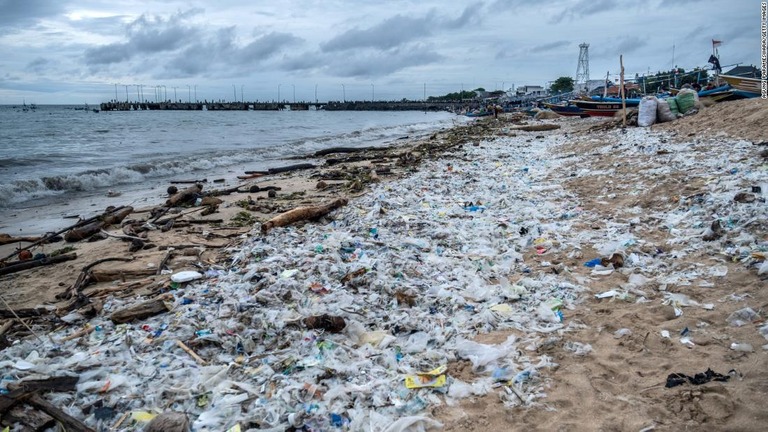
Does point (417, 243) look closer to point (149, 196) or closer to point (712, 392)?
point (712, 392)

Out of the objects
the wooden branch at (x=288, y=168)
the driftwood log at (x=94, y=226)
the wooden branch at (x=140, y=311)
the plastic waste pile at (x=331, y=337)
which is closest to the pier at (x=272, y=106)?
the wooden branch at (x=288, y=168)

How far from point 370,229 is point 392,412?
4.00m

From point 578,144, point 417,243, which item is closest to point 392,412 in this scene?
point 417,243

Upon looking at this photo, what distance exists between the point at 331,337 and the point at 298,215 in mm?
3718

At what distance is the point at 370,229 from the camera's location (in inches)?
263

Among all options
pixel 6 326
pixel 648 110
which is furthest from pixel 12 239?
pixel 648 110

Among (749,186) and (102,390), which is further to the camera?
(749,186)

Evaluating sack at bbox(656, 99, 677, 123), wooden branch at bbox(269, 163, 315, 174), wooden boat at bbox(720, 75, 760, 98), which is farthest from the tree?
wooden branch at bbox(269, 163, 315, 174)

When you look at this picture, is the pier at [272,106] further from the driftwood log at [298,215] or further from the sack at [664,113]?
the driftwood log at [298,215]

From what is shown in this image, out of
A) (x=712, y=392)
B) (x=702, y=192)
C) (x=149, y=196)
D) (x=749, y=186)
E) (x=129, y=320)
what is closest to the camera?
(x=712, y=392)

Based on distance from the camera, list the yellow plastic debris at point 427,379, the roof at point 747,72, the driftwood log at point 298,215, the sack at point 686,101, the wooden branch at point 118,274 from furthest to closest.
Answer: the roof at point 747,72, the sack at point 686,101, the driftwood log at point 298,215, the wooden branch at point 118,274, the yellow plastic debris at point 427,379

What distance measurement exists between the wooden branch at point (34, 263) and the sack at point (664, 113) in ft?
59.7

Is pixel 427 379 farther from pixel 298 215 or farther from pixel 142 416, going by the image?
pixel 298 215

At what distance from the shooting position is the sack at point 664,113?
638 inches
